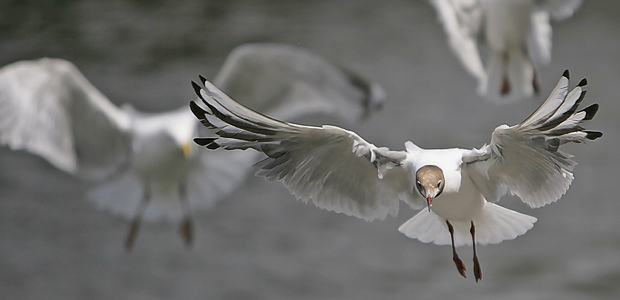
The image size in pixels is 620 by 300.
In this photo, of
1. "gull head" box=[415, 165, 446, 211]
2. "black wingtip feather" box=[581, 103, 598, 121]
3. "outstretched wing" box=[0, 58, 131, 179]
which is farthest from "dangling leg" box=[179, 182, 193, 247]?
"black wingtip feather" box=[581, 103, 598, 121]

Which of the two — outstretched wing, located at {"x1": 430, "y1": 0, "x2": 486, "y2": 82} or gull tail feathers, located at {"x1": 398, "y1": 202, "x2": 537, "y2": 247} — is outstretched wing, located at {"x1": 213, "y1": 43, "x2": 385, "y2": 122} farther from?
gull tail feathers, located at {"x1": 398, "y1": 202, "x2": 537, "y2": 247}

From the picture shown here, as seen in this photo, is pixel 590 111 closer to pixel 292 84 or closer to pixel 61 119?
pixel 292 84

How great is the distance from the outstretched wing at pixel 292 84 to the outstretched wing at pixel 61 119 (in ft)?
1.56

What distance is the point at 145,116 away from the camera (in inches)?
128

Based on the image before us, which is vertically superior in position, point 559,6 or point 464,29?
point 559,6

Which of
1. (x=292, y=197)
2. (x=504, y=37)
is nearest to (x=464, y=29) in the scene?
(x=504, y=37)

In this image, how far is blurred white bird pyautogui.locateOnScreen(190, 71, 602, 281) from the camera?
128 centimetres

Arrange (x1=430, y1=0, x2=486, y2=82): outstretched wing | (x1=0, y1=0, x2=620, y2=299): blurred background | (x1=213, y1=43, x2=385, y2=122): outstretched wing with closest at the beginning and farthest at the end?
(x1=430, y1=0, x2=486, y2=82): outstretched wing < (x1=213, y1=43, x2=385, y2=122): outstretched wing < (x1=0, y1=0, x2=620, y2=299): blurred background

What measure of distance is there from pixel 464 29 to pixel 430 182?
1.73 m

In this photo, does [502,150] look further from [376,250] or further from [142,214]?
[376,250]

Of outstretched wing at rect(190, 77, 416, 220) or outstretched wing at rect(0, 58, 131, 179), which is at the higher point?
outstretched wing at rect(190, 77, 416, 220)

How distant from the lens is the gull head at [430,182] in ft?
4.16

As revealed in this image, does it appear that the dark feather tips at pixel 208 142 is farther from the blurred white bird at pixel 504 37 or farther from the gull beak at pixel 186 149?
the gull beak at pixel 186 149

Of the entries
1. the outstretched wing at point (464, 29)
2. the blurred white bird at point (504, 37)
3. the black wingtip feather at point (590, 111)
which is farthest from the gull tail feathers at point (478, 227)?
the outstretched wing at point (464, 29)
